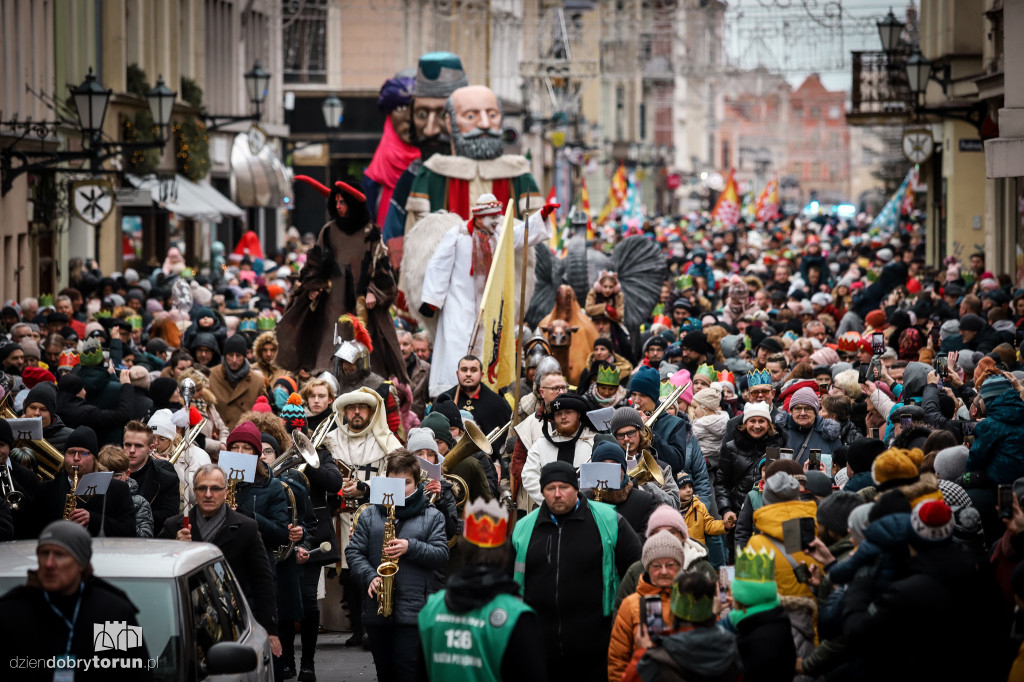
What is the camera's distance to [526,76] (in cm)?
5044

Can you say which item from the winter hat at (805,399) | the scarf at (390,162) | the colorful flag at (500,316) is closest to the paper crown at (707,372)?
the colorful flag at (500,316)

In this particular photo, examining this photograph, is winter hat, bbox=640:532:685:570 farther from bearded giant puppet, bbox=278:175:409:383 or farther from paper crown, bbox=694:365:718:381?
bearded giant puppet, bbox=278:175:409:383

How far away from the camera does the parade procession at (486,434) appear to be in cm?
591

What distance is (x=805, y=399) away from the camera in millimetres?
10156

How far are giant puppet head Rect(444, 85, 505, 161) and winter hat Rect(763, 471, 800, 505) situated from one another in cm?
1001

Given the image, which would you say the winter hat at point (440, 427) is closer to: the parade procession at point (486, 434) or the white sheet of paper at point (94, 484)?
the parade procession at point (486, 434)

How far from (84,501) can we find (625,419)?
8.98 feet

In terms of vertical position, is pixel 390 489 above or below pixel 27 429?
below

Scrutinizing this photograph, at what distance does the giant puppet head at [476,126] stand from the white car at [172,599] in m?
11.2

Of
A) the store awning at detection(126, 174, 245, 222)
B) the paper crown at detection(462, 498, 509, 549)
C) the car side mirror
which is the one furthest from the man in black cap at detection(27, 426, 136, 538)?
the store awning at detection(126, 174, 245, 222)

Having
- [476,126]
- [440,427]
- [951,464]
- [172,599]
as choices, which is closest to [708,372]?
[440,427]

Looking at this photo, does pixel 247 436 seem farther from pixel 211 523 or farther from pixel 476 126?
pixel 476 126

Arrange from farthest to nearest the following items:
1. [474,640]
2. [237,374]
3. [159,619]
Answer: [237,374] < [159,619] < [474,640]

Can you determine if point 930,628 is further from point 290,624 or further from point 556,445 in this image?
point 290,624
